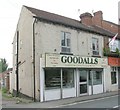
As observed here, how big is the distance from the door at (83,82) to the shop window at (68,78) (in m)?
1.07

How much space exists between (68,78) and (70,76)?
0.31m

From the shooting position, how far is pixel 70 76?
862 inches

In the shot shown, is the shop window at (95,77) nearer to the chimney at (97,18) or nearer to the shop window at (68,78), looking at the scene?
the shop window at (68,78)

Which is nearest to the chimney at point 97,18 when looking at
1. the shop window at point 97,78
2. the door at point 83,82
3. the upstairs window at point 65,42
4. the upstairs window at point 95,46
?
the upstairs window at point 95,46

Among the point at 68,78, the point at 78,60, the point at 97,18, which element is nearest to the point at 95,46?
the point at 78,60

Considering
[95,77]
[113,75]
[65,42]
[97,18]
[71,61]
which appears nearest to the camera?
[71,61]

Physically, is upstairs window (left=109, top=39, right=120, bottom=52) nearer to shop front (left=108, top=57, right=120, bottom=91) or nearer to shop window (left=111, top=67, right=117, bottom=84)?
shop front (left=108, top=57, right=120, bottom=91)

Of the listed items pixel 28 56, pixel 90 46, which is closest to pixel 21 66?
pixel 28 56

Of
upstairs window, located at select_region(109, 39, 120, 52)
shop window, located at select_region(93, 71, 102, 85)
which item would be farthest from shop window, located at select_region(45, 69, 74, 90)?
upstairs window, located at select_region(109, 39, 120, 52)

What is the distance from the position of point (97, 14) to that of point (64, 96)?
1564cm

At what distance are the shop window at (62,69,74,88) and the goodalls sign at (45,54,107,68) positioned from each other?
2.23 ft

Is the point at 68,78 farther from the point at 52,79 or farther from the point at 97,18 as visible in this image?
the point at 97,18

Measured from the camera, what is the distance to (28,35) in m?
21.2

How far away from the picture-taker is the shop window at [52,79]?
1977 cm
